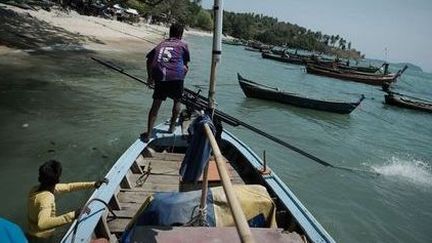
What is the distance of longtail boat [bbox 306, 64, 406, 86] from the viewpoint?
47.4 m

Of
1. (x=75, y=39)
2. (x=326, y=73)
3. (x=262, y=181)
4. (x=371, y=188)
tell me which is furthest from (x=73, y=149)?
(x=326, y=73)

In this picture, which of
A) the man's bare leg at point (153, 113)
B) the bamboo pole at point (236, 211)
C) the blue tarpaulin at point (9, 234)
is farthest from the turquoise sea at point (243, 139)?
the bamboo pole at point (236, 211)

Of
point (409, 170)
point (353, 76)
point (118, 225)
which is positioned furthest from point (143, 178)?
point (353, 76)

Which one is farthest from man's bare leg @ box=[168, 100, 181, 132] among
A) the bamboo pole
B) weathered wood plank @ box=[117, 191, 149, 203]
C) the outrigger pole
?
the bamboo pole

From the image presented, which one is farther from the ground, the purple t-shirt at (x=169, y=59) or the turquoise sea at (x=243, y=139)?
the purple t-shirt at (x=169, y=59)

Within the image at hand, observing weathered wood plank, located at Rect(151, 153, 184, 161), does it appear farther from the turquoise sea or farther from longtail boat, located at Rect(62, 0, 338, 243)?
the turquoise sea

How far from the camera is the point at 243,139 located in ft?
50.0

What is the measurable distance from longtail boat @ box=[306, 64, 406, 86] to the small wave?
30.0 metres

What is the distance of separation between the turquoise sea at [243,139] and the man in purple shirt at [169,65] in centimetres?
274

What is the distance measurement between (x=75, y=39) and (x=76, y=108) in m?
18.6

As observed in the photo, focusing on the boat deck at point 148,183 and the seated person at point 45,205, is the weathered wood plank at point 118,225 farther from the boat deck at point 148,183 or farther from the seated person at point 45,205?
the seated person at point 45,205

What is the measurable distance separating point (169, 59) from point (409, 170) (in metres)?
12.7

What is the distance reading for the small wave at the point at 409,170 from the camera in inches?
590

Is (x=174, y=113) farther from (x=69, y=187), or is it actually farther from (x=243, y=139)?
(x=243, y=139)
